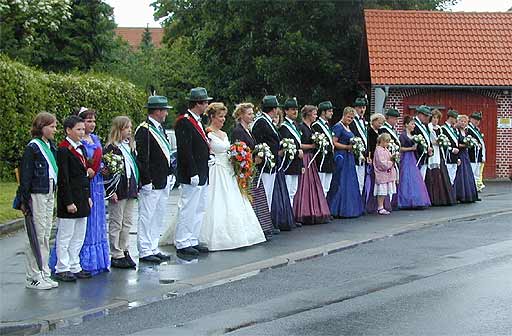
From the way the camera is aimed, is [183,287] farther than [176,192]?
No

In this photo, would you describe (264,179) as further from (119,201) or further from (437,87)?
(437,87)

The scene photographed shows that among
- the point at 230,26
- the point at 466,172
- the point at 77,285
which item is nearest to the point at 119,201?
the point at 77,285

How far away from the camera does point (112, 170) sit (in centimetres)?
990

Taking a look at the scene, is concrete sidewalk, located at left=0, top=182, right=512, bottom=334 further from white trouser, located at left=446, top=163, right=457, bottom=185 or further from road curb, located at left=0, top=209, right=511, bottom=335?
white trouser, located at left=446, top=163, right=457, bottom=185

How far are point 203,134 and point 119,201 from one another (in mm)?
1679

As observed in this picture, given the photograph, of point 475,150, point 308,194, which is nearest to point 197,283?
point 308,194

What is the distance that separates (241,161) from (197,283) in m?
2.64

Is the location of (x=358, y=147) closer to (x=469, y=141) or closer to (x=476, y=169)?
(x=469, y=141)

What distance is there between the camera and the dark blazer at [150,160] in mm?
10539

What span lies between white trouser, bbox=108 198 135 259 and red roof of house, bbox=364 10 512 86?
54.0 feet

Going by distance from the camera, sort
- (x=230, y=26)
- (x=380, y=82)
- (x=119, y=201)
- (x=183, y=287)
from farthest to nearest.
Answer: (x=230, y=26) → (x=380, y=82) → (x=119, y=201) → (x=183, y=287)

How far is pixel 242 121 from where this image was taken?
1265cm

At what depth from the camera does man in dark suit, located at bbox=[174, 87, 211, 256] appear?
11.2 meters

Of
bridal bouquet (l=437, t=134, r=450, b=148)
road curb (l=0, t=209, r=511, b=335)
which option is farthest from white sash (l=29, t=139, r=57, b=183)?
bridal bouquet (l=437, t=134, r=450, b=148)
